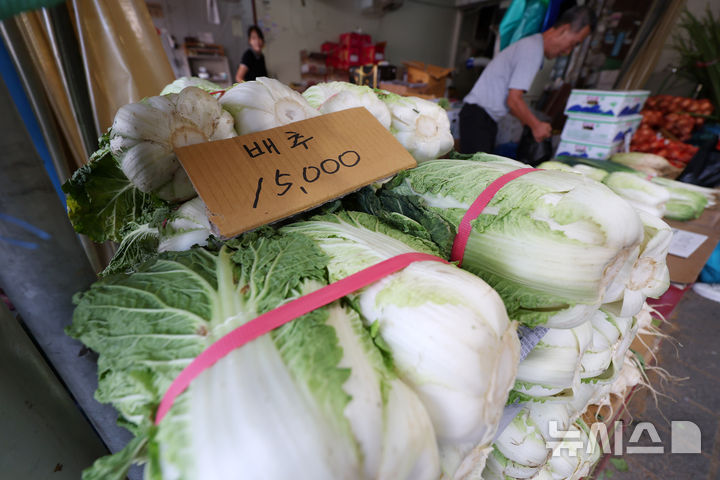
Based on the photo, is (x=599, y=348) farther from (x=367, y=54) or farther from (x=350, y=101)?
(x=367, y=54)

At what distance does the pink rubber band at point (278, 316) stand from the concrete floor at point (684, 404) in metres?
2.44

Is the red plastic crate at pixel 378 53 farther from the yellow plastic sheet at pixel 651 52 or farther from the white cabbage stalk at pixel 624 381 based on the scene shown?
the white cabbage stalk at pixel 624 381

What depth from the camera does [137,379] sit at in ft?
1.94

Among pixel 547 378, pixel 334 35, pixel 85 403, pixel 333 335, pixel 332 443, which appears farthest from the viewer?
pixel 334 35

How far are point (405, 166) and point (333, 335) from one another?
82 centimetres

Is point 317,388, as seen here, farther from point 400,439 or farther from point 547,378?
point 547,378

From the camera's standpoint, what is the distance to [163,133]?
0.98 meters

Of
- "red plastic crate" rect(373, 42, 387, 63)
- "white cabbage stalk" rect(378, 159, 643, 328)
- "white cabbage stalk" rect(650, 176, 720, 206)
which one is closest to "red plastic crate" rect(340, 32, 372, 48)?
"red plastic crate" rect(373, 42, 387, 63)

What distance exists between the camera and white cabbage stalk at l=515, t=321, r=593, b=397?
3.66ft

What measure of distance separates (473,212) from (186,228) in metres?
0.99

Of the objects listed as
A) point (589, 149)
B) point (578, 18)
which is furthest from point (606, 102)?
point (578, 18)

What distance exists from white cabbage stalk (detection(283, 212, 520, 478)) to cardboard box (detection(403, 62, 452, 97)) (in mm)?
6487

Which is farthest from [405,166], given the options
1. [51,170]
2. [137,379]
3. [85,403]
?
[51,170]

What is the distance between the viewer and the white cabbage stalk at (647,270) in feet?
4.39
